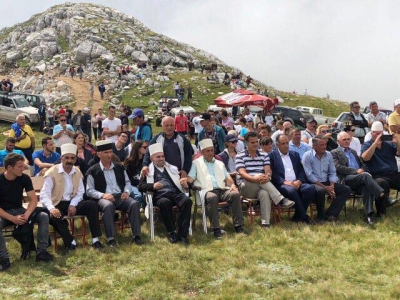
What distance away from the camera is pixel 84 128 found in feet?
62.5

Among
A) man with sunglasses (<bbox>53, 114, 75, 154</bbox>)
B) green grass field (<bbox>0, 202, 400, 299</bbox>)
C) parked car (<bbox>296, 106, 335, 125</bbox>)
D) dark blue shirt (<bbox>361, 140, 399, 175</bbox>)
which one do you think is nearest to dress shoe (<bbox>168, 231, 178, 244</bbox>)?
green grass field (<bbox>0, 202, 400, 299</bbox>)

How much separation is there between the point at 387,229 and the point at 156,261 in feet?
13.4

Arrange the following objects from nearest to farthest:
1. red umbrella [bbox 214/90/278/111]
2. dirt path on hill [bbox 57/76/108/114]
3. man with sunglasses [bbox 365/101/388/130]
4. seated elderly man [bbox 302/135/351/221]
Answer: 1. seated elderly man [bbox 302/135/351/221]
2. man with sunglasses [bbox 365/101/388/130]
3. red umbrella [bbox 214/90/278/111]
4. dirt path on hill [bbox 57/76/108/114]

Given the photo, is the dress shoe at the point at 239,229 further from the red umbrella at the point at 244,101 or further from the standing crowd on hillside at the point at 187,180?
the red umbrella at the point at 244,101

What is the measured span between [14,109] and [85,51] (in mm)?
31670

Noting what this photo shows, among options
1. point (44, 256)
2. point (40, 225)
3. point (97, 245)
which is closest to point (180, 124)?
point (97, 245)

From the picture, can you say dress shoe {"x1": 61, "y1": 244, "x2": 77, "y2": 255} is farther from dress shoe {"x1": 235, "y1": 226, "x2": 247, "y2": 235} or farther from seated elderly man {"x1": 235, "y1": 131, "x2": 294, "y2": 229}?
seated elderly man {"x1": 235, "y1": 131, "x2": 294, "y2": 229}

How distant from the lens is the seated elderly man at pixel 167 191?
7.04m

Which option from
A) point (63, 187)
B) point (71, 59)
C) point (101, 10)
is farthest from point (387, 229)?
point (101, 10)

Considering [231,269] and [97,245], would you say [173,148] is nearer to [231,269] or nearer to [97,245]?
[97,245]

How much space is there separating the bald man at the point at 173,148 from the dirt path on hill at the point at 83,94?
30479 millimetres

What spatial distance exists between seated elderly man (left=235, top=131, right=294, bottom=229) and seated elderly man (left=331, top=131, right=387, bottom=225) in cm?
143

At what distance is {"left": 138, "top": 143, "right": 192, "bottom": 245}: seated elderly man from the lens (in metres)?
7.04

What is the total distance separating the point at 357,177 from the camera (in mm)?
8133
